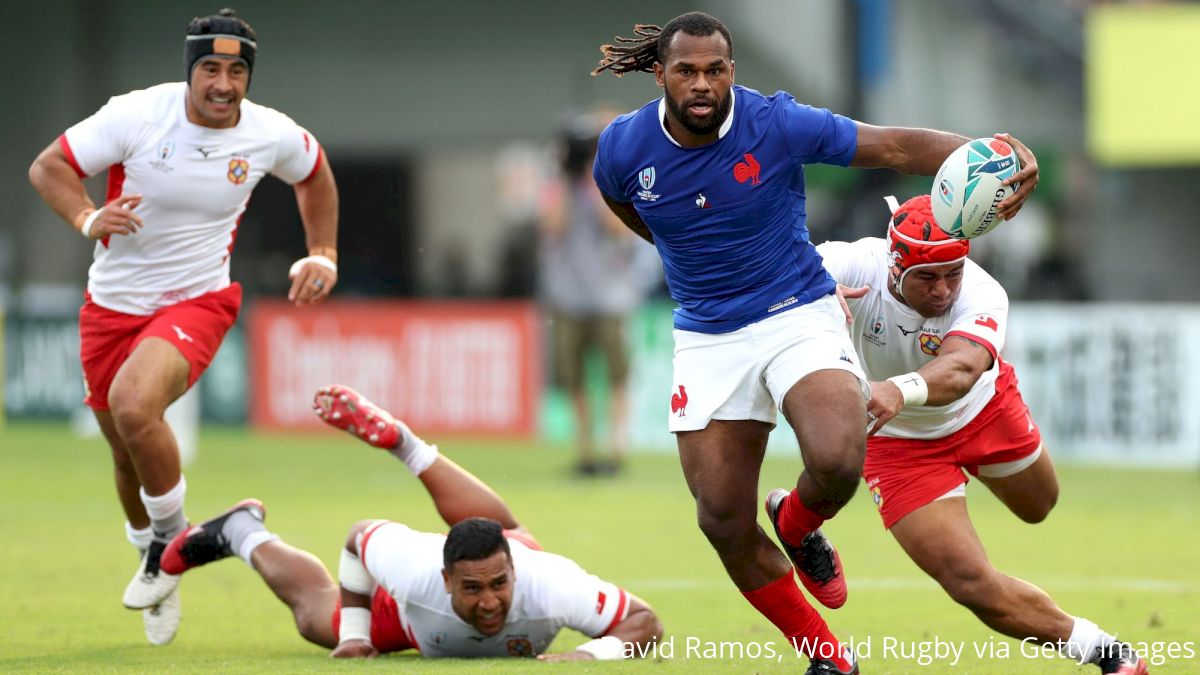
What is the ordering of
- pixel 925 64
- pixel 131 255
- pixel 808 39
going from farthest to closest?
pixel 925 64
pixel 808 39
pixel 131 255

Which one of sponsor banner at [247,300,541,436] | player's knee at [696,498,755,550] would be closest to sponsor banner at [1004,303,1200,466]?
sponsor banner at [247,300,541,436]

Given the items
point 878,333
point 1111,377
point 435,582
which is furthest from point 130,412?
point 1111,377

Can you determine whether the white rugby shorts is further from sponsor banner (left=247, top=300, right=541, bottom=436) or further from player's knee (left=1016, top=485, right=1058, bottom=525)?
sponsor banner (left=247, top=300, right=541, bottom=436)

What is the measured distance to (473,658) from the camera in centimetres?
780

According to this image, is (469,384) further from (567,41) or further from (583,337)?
(567,41)

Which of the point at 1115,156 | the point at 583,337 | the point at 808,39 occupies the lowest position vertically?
the point at 583,337

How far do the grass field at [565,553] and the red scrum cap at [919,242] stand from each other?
5.53ft

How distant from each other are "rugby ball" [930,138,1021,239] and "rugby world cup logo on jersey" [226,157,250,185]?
11.5 feet

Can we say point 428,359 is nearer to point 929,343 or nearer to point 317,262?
point 317,262

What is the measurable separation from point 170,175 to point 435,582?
7.94 ft

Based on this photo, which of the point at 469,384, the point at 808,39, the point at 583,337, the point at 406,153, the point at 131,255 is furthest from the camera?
the point at 406,153

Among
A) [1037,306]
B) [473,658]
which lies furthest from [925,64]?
[473,658]

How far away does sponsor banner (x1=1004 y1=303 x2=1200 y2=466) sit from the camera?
16609 millimetres

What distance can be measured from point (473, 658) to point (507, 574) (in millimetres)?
592
